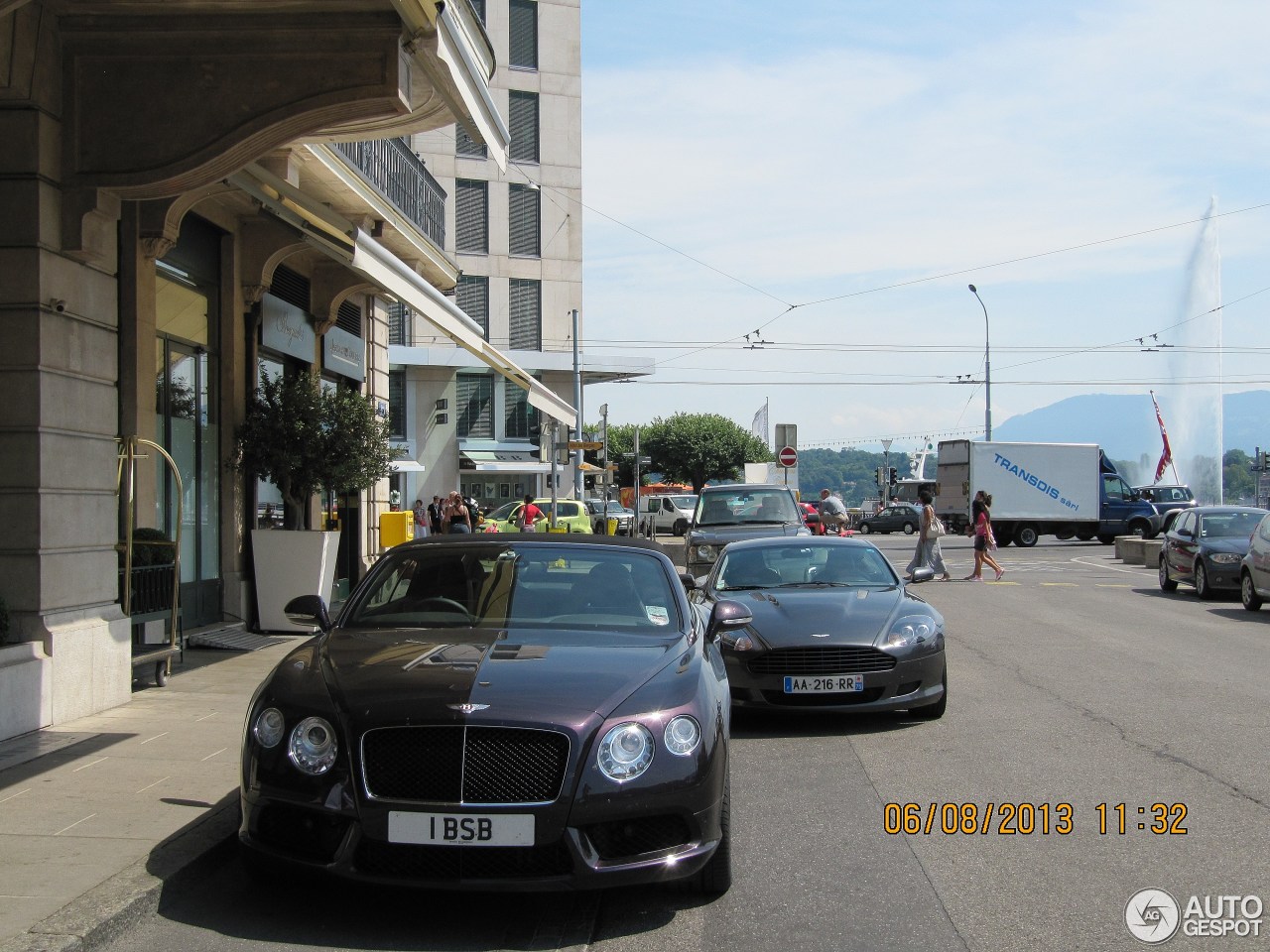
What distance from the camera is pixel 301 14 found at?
8.46 metres

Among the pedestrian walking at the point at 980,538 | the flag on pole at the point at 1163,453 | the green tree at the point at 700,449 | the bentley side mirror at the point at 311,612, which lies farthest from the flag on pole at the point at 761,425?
the bentley side mirror at the point at 311,612

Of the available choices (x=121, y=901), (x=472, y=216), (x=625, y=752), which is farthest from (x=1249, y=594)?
(x=472, y=216)

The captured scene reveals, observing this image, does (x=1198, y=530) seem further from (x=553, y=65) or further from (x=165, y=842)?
(x=553, y=65)

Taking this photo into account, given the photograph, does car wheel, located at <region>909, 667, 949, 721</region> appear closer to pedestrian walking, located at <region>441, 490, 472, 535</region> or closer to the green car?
pedestrian walking, located at <region>441, 490, 472, 535</region>

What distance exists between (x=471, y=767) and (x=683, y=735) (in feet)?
2.65

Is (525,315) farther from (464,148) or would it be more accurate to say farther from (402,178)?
(402,178)

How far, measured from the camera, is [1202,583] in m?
20.0

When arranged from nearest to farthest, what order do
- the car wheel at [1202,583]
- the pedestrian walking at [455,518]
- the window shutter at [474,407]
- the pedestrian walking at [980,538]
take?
the pedestrian walking at [455,518]
the car wheel at [1202,583]
the pedestrian walking at [980,538]
the window shutter at [474,407]

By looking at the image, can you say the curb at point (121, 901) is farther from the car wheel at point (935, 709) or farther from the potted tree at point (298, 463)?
the potted tree at point (298, 463)

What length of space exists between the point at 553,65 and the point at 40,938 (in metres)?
48.3

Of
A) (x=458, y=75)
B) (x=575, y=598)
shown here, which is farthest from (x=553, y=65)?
(x=575, y=598)

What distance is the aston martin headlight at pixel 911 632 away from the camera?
8.49 meters

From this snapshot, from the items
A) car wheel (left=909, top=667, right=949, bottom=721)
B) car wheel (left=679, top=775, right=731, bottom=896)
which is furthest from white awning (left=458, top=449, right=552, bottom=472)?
car wheel (left=679, top=775, right=731, bottom=896)

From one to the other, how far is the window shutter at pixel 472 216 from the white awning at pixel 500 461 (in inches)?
316
